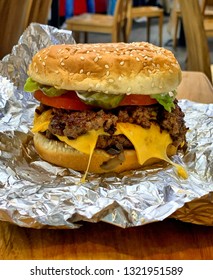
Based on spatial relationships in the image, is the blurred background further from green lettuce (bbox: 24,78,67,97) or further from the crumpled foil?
green lettuce (bbox: 24,78,67,97)

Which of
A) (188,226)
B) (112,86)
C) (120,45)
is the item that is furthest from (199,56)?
(188,226)

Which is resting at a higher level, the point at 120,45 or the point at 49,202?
the point at 120,45

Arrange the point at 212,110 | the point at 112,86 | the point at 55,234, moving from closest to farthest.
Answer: the point at 55,234 < the point at 112,86 < the point at 212,110

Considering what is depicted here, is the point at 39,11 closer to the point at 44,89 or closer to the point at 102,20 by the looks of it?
the point at 44,89

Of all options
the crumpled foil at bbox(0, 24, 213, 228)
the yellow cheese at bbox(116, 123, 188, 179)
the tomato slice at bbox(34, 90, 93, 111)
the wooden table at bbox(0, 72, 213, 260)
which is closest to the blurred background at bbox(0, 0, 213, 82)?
the crumpled foil at bbox(0, 24, 213, 228)

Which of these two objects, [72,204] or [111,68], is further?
[111,68]

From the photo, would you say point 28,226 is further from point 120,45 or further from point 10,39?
point 10,39

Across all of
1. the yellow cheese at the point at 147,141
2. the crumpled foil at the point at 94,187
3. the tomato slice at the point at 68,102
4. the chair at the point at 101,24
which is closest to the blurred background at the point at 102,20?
the chair at the point at 101,24
